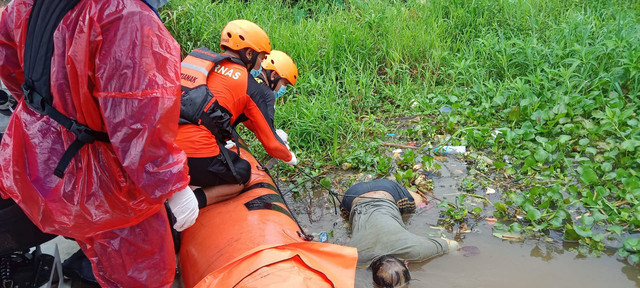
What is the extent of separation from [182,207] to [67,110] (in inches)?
25.3

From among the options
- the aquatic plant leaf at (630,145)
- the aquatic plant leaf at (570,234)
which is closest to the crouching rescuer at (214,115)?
the aquatic plant leaf at (570,234)

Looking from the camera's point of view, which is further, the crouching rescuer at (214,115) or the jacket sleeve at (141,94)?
the crouching rescuer at (214,115)

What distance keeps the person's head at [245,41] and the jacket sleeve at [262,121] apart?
196 mm

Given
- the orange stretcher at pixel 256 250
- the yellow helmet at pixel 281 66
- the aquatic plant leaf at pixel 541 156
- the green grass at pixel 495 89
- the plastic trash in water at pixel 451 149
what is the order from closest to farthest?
the orange stretcher at pixel 256 250
the green grass at pixel 495 89
the aquatic plant leaf at pixel 541 156
the yellow helmet at pixel 281 66
the plastic trash in water at pixel 451 149

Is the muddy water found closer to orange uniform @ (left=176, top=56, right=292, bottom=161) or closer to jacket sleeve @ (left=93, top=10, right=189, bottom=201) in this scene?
orange uniform @ (left=176, top=56, right=292, bottom=161)

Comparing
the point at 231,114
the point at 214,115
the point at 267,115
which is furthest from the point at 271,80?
the point at 214,115

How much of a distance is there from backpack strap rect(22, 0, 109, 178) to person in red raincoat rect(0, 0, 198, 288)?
31mm

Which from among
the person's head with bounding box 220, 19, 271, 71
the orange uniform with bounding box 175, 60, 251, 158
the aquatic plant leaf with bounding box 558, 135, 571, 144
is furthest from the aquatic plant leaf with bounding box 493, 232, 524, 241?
the person's head with bounding box 220, 19, 271, 71

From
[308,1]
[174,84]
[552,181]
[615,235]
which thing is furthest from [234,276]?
[308,1]

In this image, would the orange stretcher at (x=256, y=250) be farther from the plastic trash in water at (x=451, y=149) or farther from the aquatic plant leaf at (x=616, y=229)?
the aquatic plant leaf at (x=616, y=229)

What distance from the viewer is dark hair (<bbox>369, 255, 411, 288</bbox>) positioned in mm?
3059

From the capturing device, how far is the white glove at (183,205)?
8.09ft

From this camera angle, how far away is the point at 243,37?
3711 millimetres

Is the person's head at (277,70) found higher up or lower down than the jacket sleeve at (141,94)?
lower down
